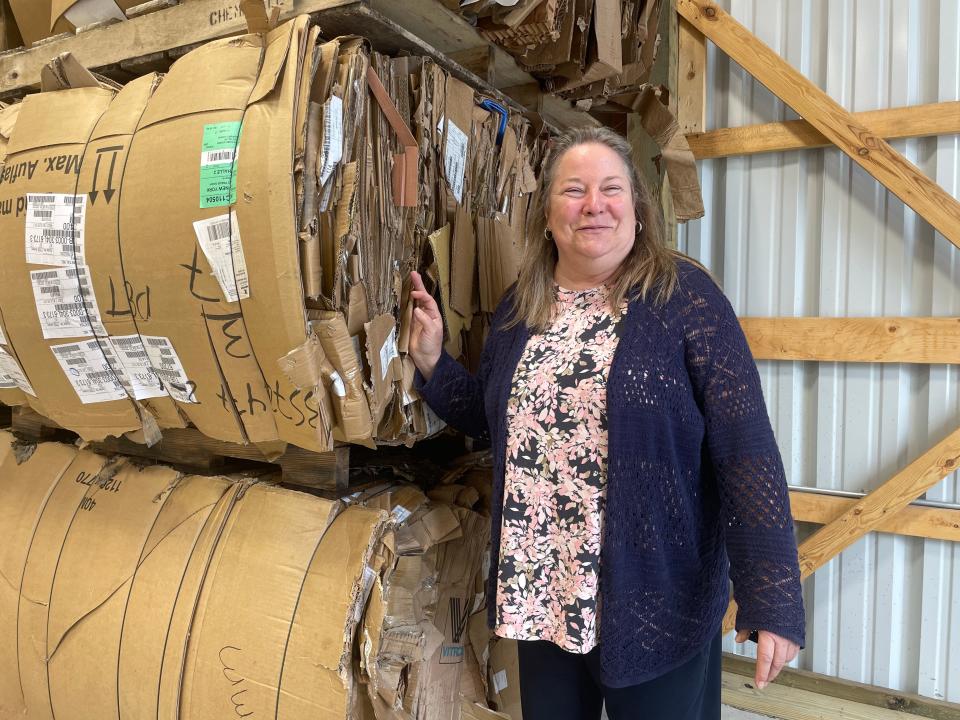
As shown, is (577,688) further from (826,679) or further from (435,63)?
(826,679)

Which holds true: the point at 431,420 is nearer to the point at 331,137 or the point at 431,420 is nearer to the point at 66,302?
the point at 331,137

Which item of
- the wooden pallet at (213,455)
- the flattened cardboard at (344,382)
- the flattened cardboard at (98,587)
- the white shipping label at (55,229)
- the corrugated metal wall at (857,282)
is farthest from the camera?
the corrugated metal wall at (857,282)

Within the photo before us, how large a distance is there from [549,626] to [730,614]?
179 centimetres

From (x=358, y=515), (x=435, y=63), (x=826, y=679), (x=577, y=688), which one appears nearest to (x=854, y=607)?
(x=826, y=679)

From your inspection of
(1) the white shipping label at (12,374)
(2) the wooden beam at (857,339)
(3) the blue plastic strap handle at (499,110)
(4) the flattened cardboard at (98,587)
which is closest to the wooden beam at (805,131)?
(2) the wooden beam at (857,339)

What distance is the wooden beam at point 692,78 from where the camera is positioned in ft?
9.36

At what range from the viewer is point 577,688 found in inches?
58.6

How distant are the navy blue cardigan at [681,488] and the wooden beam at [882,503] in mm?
1620

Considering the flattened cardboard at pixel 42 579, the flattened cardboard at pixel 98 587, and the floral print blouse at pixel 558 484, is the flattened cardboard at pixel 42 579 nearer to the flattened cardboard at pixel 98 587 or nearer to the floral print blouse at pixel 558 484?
the flattened cardboard at pixel 98 587

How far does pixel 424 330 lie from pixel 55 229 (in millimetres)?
973

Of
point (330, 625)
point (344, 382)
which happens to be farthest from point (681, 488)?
point (330, 625)

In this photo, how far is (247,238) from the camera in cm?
127

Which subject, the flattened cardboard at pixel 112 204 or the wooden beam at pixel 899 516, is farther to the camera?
the wooden beam at pixel 899 516

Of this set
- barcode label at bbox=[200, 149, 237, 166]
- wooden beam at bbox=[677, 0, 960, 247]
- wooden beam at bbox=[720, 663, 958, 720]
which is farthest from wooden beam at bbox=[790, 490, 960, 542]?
barcode label at bbox=[200, 149, 237, 166]
